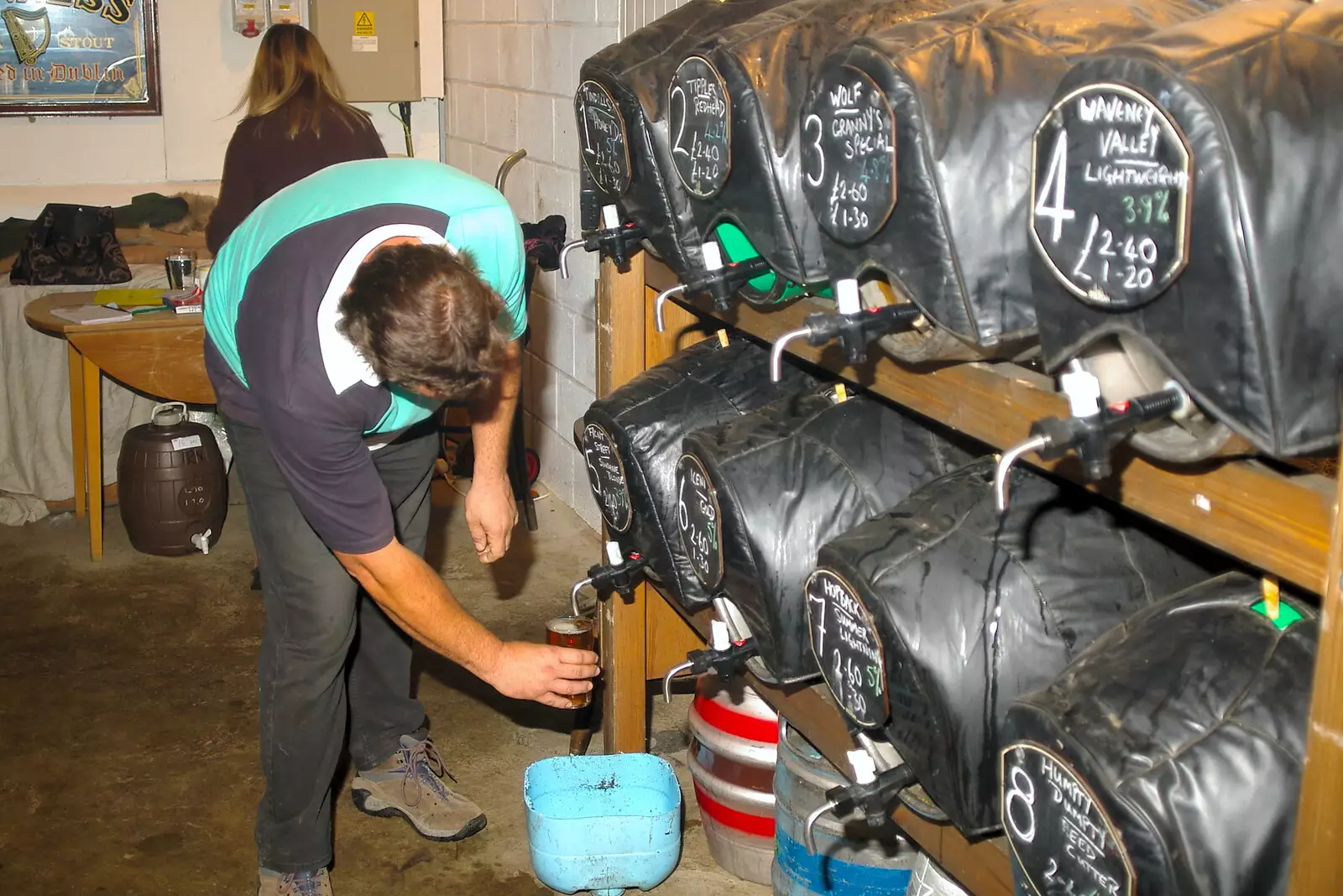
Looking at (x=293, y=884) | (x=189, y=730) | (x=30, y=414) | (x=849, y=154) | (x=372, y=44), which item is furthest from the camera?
(x=372, y=44)

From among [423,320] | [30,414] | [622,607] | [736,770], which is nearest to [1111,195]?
[423,320]

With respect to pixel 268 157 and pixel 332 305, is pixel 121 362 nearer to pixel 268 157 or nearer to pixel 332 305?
pixel 268 157

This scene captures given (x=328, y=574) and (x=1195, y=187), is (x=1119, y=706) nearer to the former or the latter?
(x=1195, y=187)

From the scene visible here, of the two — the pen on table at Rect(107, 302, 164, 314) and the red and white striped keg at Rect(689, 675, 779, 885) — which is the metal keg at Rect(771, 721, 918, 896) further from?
the pen on table at Rect(107, 302, 164, 314)

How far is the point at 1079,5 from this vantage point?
1133 millimetres

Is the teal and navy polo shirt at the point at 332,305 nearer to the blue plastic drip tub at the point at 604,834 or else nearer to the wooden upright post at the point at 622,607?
the wooden upright post at the point at 622,607

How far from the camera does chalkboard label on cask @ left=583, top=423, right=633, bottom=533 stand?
6.35 ft

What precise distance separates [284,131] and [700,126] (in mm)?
2264

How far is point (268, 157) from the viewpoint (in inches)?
134

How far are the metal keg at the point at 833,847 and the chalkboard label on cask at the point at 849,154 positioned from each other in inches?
37.2

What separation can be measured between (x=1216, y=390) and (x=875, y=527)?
517 mm

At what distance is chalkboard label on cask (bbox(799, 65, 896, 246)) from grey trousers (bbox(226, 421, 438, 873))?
1158 mm

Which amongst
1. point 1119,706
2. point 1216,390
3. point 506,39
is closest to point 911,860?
point 1119,706

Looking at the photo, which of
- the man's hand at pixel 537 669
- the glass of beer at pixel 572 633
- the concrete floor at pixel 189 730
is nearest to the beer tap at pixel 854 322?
the man's hand at pixel 537 669
